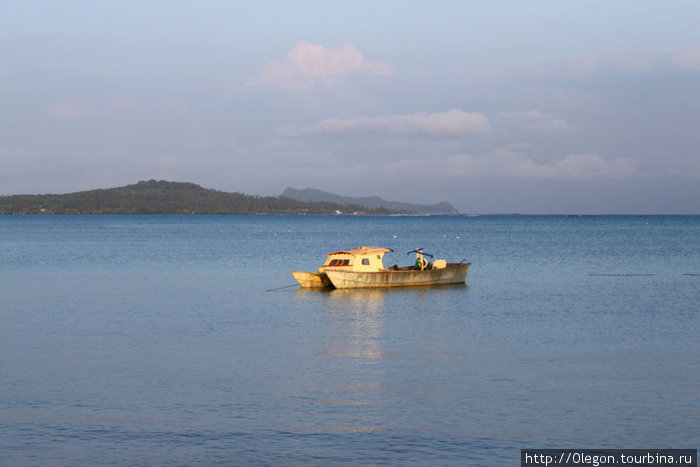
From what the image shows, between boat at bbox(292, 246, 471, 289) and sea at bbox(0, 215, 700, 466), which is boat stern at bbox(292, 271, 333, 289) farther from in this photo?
sea at bbox(0, 215, 700, 466)

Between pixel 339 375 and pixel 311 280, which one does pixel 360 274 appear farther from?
pixel 339 375

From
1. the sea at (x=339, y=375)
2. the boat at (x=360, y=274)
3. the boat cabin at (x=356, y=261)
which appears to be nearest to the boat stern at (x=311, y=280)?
the boat at (x=360, y=274)

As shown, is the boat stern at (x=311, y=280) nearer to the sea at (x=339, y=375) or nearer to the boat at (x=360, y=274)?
the boat at (x=360, y=274)

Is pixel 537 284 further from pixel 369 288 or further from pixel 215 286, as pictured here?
pixel 215 286

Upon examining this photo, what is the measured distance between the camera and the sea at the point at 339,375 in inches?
765

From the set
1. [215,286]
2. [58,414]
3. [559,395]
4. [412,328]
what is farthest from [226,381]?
[215,286]

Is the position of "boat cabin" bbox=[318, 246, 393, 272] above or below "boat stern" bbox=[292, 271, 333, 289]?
above

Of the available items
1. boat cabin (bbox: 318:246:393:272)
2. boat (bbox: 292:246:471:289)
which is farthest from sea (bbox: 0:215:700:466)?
boat cabin (bbox: 318:246:393:272)

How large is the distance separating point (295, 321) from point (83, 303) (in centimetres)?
1424

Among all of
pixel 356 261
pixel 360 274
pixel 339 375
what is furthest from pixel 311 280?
pixel 339 375

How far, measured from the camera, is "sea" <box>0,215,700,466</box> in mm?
19438

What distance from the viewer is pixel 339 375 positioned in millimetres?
27047

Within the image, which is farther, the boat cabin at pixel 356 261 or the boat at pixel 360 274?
the boat cabin at pixel 356 261

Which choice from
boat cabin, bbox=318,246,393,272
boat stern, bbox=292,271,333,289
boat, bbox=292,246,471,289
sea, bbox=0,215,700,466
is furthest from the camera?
boat stern, bbox=292,271,333,289
